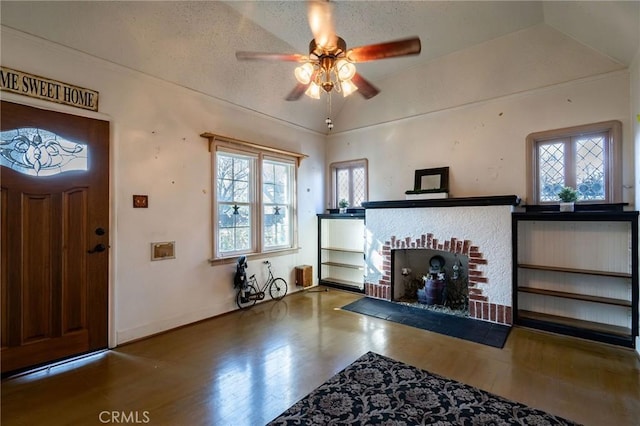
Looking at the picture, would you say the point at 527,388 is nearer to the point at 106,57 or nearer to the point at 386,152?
the point at 386,152

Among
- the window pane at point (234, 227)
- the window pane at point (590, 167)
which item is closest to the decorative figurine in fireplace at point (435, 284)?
the window pane at point (590, 167)

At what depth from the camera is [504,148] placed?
4035 mm

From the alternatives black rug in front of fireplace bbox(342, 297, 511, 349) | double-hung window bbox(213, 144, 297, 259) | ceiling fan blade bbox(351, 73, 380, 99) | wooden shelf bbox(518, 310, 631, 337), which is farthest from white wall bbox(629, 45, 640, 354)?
double-hung window bbox(213, 144, 297, 259)

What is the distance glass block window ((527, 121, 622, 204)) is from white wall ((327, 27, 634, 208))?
89 mm

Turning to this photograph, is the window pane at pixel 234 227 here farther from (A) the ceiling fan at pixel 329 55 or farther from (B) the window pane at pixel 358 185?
(A) the ceiling fan at pixel 329 55

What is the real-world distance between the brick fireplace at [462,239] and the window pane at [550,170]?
0.49 meters

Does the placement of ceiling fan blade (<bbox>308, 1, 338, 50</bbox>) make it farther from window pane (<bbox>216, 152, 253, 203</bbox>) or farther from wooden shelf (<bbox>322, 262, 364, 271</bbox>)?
wooden shelf (<bbox>322, 262, 364, 271</bbox>)

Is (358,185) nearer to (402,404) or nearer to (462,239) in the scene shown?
(462,239)

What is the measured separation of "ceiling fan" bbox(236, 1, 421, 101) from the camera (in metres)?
2.14

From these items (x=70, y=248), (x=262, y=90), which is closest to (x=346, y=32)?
(x=262, y=90)

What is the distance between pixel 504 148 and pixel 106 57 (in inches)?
193

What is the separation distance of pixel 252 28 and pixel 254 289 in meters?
3.56
